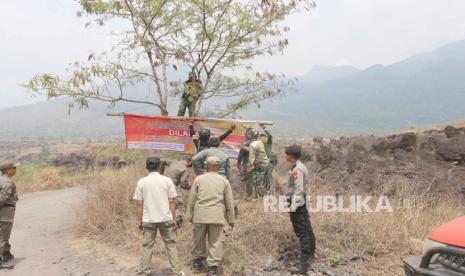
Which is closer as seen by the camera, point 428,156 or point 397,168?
point 397,168

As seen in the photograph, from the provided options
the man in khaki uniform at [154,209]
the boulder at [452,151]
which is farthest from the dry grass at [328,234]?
the boulder at [452,151]

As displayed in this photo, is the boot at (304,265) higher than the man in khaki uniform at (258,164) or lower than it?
lower

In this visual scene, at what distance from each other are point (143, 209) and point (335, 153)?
43.3 feet

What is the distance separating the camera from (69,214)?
430 inches

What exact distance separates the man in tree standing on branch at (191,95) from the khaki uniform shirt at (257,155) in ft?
6.82

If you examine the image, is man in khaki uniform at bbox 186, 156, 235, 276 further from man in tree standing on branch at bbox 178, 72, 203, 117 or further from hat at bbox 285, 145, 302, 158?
man in tree standing on branch at bbox 178, 72, 203, 117

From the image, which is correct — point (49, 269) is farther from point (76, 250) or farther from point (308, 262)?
point (308, 262)

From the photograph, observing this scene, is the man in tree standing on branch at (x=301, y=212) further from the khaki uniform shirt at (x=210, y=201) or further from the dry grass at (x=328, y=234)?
the khaki uniform shirt at (x=210, y=201)

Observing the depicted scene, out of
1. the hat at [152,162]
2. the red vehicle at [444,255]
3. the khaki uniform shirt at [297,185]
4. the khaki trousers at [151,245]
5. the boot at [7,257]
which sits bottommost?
the boot at [7,257]

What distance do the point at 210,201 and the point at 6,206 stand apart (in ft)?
12.1

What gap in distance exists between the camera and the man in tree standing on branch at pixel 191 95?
9766 mm

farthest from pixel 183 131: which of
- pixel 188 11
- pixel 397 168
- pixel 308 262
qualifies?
pixel 397 168

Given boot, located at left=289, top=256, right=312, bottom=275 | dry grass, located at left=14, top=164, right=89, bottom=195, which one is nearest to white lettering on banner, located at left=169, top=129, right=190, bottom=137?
boot, located at left=289, top=256, right=312, bottom=275

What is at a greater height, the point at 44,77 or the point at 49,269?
the point at 44,77
